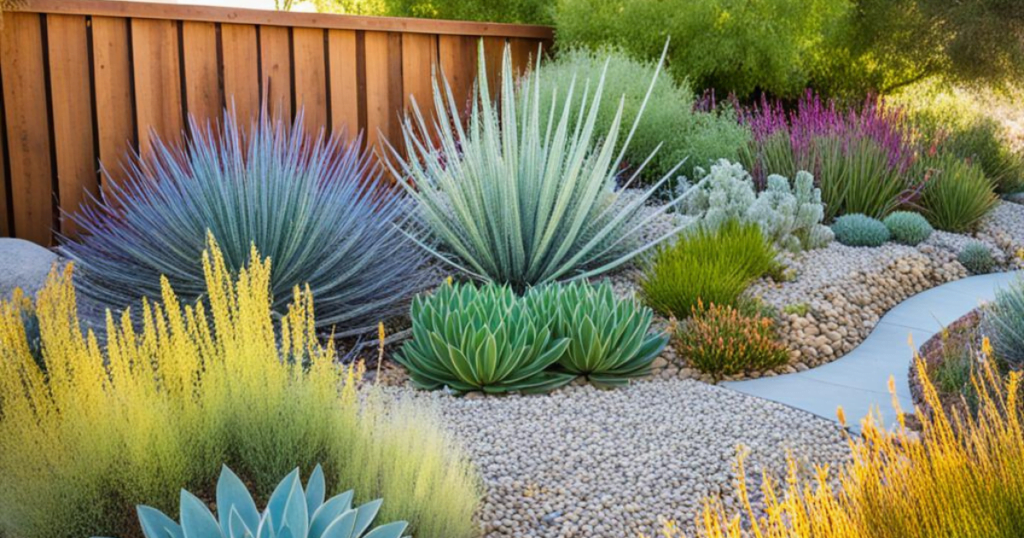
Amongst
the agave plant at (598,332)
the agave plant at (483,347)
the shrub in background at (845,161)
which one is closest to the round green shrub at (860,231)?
the shrub in background at (845,161)

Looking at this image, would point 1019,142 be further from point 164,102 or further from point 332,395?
point 332,395

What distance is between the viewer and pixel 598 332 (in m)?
5.08

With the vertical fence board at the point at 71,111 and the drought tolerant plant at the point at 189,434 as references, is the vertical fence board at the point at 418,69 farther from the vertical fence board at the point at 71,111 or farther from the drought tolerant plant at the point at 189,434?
the drought tolerant plant at the point at 189,434

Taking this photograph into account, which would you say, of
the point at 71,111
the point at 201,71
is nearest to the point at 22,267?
the point at 71,111

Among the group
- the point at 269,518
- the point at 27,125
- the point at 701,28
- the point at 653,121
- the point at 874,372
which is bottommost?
the point at 874,372

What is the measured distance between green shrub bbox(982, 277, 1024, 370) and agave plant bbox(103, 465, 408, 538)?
370 cm

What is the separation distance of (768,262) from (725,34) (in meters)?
4.67

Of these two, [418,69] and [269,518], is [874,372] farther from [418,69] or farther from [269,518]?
[418,69]

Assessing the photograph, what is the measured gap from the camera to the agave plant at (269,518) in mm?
2441

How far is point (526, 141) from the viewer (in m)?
6.83

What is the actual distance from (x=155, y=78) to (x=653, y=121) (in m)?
4.13

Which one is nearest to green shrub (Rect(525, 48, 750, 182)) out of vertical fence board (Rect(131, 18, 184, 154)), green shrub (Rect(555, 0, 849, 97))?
green shrub (Rect(555, 0, 849, 97))

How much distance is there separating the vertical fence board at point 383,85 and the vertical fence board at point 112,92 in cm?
196

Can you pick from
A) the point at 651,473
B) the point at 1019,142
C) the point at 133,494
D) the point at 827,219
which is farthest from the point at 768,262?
the point at 1019,142
